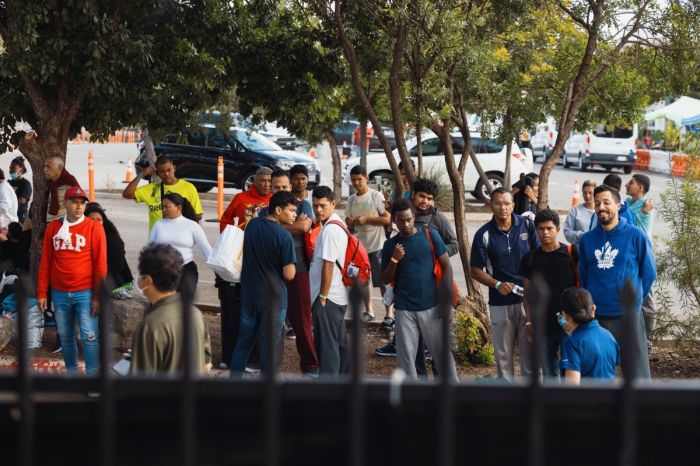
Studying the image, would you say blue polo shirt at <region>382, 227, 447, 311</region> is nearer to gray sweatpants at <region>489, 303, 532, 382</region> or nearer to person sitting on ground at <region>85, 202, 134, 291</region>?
gray sweatpants at <region>489, 303, 532, 382</region>

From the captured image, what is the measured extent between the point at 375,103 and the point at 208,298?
25.3 feet

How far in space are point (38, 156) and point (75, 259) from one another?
8.63 ft

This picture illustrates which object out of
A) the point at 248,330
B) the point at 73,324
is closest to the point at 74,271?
the point at 73,324

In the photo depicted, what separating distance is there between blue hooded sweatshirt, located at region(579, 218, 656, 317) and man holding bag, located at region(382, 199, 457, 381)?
115cm

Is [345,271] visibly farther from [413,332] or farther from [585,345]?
[585,345]

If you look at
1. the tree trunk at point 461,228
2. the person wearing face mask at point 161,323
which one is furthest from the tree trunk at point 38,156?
the person wearing face mask at point 161,323

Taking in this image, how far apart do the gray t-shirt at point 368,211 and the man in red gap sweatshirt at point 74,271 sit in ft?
11.9

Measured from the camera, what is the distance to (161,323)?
4879 millimetres

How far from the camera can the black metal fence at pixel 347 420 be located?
245cm

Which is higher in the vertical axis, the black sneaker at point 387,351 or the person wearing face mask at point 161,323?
the person wearing face mask at point 161,323

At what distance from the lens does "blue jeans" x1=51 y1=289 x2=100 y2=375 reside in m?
8.24

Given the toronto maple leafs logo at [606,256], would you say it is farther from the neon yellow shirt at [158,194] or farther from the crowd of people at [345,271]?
the neon yellow shirt at [158,194]

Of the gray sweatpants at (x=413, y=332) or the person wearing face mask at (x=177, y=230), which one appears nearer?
the gray sweatpants at (x=413, y=332)

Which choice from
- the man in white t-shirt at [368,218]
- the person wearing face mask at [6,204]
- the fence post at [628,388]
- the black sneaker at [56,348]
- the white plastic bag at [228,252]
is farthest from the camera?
the person wearing face mask at [6,204]
